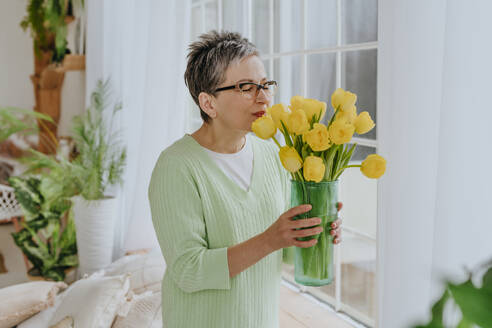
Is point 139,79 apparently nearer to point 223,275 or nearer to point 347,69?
point 347,69

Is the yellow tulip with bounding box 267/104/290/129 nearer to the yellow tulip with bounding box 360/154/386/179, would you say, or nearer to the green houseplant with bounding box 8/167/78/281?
the yellow tulip with bounding box 360/154/386/179

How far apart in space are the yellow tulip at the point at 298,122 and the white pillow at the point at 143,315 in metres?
1.39

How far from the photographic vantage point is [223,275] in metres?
1.11

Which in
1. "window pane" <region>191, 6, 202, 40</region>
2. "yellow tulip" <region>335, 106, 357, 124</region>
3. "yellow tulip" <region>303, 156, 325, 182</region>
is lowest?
"yellow tulip" <region>303, 156, 325, 182</region>

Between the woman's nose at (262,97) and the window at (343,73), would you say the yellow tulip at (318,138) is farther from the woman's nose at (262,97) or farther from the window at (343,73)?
the window at (343,73)

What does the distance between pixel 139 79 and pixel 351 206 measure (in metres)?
1.78

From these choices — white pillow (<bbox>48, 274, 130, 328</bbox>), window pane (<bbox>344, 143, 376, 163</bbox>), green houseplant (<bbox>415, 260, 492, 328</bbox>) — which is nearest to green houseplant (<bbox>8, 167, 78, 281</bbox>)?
white pillow (<bbox>48, 274, 130, 328</bbox>)

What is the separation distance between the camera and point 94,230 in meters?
3.11

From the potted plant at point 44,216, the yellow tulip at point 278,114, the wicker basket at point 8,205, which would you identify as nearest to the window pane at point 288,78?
the yellow tulip at point 278,114

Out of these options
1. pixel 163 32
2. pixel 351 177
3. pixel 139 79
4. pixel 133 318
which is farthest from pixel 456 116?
pixel 139 79

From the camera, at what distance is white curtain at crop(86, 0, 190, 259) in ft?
9.13

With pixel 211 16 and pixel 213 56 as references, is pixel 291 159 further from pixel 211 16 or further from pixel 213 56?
pixel 211 16

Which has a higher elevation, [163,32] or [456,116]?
[163,32]

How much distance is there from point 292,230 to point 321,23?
126 centimetres
